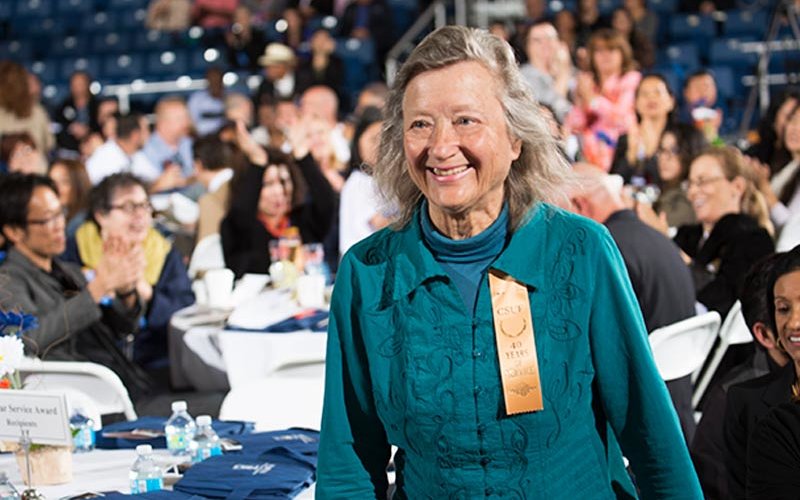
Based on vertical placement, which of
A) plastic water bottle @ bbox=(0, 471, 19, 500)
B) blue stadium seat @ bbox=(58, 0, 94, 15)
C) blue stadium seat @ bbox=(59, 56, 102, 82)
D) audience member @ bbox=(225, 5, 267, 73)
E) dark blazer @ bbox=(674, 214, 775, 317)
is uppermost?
blue stadium seat @ bbox=(58, 0, 94, 15)

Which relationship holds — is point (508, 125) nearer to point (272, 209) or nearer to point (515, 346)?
point (515, 346)

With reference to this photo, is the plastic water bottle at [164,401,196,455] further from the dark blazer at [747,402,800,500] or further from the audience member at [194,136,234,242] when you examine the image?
the audience member at [194,136,234,242]

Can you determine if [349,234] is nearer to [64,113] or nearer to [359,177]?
[359,177]

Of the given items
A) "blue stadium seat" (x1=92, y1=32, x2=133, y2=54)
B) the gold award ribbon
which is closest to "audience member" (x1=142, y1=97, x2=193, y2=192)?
"blue stadium seat" (x1=92, y1=32, x2=133, y2=54)

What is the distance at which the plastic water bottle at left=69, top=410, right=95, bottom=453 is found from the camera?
9.78 ft

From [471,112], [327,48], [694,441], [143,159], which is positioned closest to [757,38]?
[327,48]

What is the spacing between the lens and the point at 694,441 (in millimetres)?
2846

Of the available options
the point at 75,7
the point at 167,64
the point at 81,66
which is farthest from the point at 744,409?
the point at 75,7

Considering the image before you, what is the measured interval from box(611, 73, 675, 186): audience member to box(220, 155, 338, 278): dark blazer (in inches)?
75.5

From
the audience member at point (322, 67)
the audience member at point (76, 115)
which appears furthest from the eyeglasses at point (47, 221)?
the audience member at point (76, 115)

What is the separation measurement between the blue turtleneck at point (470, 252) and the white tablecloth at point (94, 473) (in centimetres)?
78

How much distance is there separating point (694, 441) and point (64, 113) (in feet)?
36.5

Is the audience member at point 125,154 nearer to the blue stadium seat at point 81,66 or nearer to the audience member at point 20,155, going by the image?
the audience member at point 20,155

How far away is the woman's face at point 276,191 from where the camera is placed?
6258 millimetres
